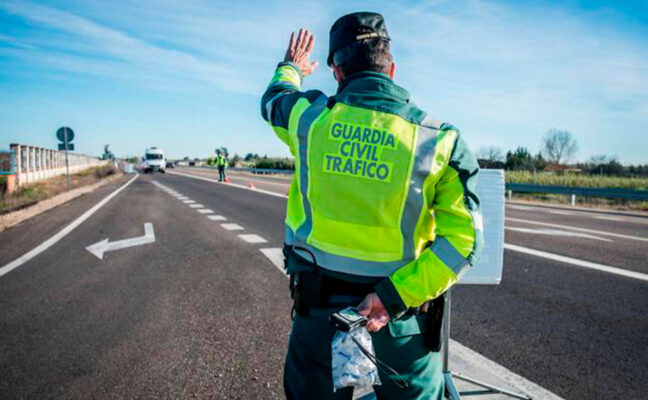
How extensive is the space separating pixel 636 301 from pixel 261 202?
12647mm

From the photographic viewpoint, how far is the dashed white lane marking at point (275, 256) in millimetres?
6494

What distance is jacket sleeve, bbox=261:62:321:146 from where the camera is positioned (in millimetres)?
1839

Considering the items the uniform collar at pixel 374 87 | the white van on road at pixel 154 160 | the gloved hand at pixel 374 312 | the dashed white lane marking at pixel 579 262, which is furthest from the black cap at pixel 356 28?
the white van on road at pixel 154 160

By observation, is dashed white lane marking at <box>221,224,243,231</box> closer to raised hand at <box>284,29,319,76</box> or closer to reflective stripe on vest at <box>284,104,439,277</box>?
raised hand at <box>284,29,319,76</box>

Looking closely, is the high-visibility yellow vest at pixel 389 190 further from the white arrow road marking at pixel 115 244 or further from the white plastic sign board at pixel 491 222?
the white arrow road marking at pixel 115 244

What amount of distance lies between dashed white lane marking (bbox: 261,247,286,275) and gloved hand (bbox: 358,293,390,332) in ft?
15.2

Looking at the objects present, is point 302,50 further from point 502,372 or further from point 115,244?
point 115,244

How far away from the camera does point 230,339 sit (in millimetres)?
3791

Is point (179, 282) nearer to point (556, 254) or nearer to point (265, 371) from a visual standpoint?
point (265, 371)

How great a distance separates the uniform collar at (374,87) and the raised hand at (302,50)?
527 millimetres

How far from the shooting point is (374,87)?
1.68 metres

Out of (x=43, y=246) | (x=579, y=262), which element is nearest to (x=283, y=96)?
(x=579, y=262)

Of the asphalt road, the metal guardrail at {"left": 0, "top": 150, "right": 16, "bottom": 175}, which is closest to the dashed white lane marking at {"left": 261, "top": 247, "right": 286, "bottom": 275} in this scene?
the asphalt road

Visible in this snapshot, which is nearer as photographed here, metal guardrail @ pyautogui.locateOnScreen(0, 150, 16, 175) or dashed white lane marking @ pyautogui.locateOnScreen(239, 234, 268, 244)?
dashed white lane marking @ pyautogui.locateOnScreen(239, 234, 268, 244)
